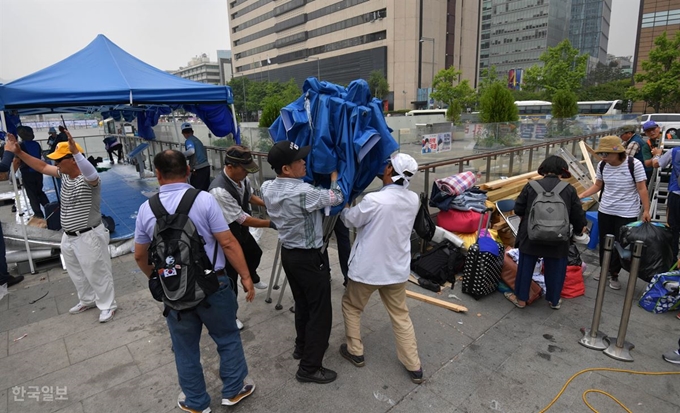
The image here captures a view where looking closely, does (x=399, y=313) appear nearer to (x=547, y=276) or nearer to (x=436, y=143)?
(x=547, y=276)

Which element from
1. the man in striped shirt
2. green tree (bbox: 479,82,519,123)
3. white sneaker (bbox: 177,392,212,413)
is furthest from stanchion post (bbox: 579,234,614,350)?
green tree (bbox: 479,82,519,123)

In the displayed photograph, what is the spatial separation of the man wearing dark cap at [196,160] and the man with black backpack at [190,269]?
512cm

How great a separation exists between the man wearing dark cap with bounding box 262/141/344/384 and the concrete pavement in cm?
31

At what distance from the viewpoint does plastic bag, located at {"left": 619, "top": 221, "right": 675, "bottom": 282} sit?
3848 millimetres

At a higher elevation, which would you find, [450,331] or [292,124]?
[292,124]

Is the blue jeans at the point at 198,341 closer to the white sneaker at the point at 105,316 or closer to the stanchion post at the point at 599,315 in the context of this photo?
the white sneaker at the point at 105,316

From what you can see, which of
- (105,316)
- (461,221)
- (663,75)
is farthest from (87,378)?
(663,75)

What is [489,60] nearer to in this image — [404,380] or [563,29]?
[563,29]

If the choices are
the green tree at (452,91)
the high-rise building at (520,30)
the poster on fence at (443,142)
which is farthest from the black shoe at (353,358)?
the high-rise building at (520,30)

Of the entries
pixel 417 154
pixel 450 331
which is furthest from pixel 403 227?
pixel 417 154

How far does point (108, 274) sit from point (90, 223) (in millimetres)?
565

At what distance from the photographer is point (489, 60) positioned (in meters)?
109

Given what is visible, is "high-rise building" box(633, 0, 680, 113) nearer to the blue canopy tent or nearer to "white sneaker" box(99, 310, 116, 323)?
the blue canopy tent

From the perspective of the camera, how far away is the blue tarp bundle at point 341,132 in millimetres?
2553
